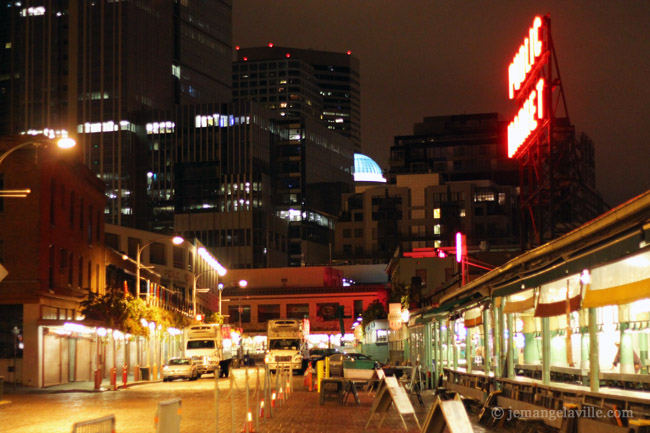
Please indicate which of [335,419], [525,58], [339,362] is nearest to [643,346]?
[335,419]

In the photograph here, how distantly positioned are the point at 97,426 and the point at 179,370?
44299 millimetres

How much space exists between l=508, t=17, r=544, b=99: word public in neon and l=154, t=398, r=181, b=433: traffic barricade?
102ft

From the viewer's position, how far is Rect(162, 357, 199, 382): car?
52250 mm

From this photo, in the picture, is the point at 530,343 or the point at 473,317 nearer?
the point at 530,343

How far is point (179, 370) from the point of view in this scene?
172 feet

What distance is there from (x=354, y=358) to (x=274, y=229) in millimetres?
146743

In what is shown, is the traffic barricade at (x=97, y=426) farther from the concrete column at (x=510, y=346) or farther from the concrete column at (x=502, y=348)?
the concrete column at (x=502, y=348)

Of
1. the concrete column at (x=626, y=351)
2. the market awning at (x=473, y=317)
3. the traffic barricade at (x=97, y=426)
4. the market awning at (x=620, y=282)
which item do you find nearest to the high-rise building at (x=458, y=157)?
the market awning at (x=473, y=317)

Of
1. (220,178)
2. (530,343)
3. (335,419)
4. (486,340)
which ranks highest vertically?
(220,178)

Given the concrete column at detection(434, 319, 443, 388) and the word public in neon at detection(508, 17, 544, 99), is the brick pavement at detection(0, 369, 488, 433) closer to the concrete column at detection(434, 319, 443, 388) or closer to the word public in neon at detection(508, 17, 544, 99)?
the concrete column at detection(434, 319, 443, 388)

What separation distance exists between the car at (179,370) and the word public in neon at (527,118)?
859 inches

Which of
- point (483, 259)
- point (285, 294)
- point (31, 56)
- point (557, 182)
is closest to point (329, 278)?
point (285, 294)

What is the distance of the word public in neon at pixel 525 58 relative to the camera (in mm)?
38375

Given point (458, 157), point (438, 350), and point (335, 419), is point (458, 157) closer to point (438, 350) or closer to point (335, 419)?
point (438, 350)
